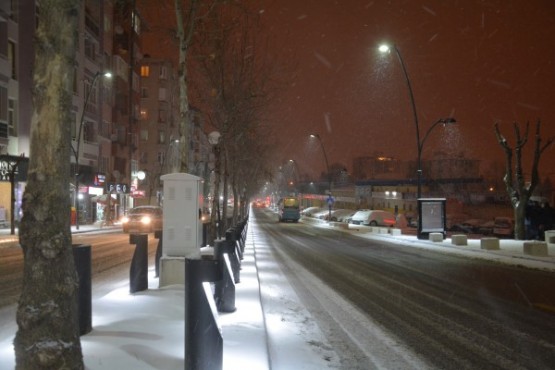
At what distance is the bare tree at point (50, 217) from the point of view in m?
3.87

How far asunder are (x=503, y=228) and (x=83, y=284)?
4017 centimetres

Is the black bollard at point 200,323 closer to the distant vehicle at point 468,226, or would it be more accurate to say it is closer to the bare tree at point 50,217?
the bare tree at point 50,217

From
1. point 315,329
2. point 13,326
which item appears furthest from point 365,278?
point 13,326

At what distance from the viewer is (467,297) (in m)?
11.4

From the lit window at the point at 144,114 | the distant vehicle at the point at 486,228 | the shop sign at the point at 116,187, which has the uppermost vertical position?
the lit window at the point at 144,114

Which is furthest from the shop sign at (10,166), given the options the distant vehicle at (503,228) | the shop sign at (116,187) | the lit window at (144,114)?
the lit window at (144,114)

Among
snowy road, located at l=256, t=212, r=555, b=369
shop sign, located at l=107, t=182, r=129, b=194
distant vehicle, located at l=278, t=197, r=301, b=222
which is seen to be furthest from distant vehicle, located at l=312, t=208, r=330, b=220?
snowy road, located at l=256, t=212, r=555, b=369

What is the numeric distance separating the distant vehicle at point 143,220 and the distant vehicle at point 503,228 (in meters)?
24.8

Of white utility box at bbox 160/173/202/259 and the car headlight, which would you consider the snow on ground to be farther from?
the car headlight

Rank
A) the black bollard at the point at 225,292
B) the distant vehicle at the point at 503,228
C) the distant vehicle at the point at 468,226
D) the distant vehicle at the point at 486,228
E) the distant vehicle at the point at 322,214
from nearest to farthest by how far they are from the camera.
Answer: the black bollard at the point at 225,292, the distant vehicle at the point at 503,228, the distant vehicle at the point at 486,228, the distant vehicle at the point at 468,226, the distant vehicle at the point at 322,214

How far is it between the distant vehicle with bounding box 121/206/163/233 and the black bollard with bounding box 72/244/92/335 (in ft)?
90.0

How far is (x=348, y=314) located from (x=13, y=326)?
5.18 metres

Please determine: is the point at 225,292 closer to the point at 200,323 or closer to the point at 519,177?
the point at 200,323

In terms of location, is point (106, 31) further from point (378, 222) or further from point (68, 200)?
point (68, 200)
